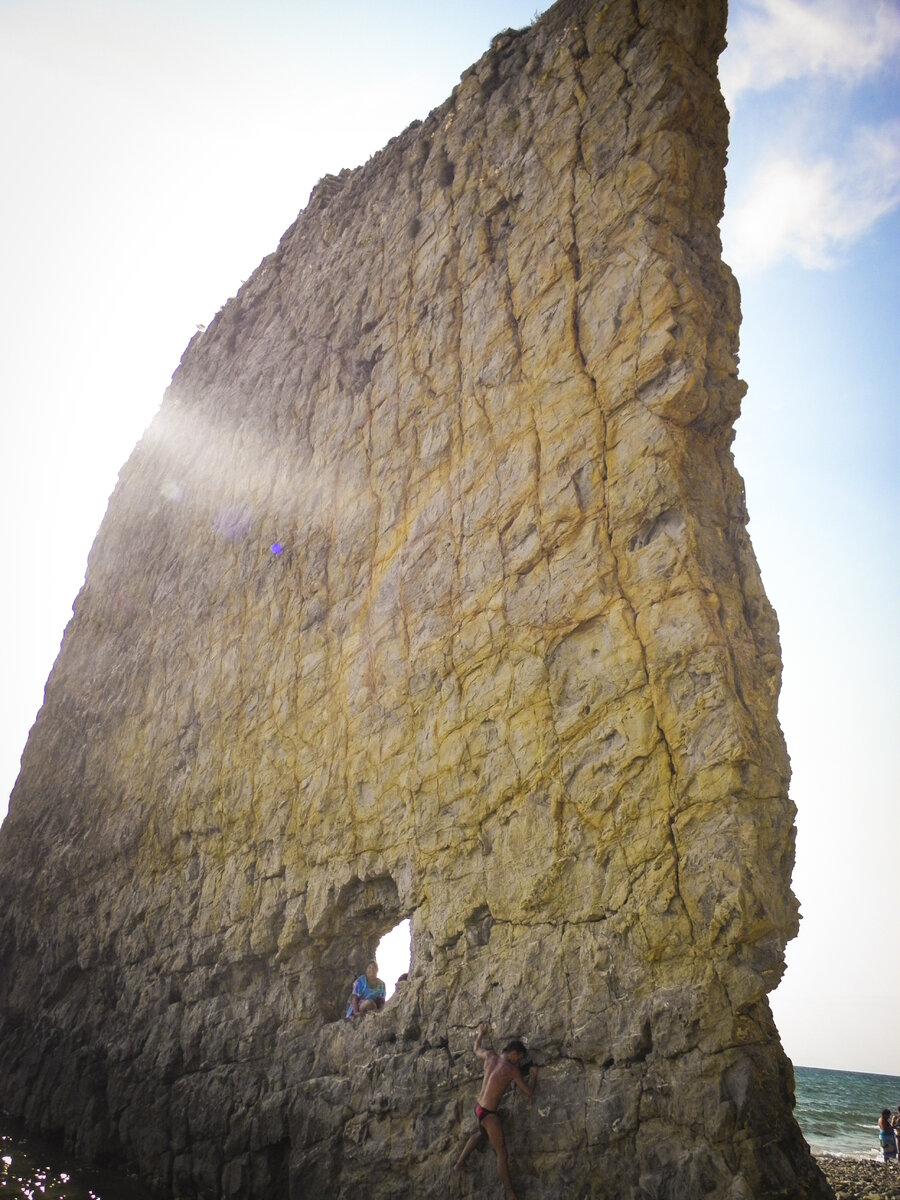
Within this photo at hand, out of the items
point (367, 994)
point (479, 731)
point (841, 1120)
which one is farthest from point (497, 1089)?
point (841, 1120)

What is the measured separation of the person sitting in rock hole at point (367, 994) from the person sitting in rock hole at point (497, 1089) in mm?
2181

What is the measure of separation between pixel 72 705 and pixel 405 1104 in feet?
47.3

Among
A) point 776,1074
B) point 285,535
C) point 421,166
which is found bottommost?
point 776,1074

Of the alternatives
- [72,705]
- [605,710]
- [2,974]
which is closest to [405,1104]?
[605,710]

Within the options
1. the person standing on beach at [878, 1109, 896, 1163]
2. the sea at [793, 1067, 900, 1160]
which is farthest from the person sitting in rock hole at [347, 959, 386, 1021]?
the person standing on beach at [878, 1109, 896, 1163]

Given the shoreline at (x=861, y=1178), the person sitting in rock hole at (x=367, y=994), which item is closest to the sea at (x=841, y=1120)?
the shoreline at (x=861, y=1178)

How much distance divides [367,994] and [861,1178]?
1358 cm

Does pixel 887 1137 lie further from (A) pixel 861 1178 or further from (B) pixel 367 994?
(B) pixel 367 994

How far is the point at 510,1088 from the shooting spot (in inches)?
262

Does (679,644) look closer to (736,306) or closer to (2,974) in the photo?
(736,306)

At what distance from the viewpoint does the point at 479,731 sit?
834cm

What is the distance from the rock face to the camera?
246 inches

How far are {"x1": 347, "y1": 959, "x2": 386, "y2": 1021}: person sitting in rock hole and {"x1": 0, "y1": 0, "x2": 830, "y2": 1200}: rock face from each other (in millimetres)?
337

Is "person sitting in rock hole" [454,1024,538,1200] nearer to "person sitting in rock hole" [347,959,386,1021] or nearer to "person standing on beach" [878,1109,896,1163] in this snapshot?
"person sitting in rock hole" [347,959,386,1021]
